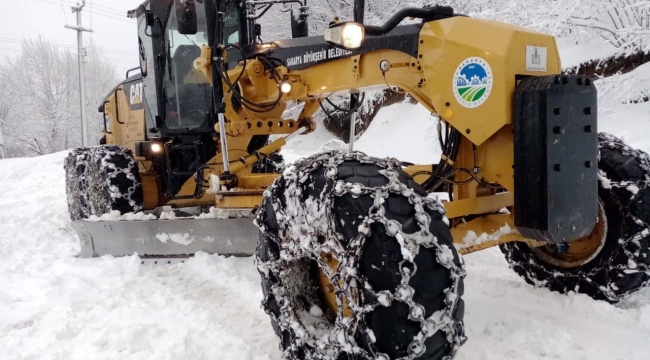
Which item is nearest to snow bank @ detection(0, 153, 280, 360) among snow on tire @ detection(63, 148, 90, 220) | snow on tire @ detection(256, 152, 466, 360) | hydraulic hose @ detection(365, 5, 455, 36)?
snow on tire @ detection(63, 148, 90, 220)

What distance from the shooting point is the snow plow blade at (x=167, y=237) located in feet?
15.5

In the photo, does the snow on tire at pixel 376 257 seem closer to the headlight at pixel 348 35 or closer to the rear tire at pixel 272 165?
the headlight at pixel 348 35

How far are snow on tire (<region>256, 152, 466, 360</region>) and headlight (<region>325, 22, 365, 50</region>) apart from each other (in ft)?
2.25

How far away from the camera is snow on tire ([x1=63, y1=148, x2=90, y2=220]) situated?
242 inches

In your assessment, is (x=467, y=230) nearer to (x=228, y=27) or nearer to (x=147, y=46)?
(x=228, y=27)

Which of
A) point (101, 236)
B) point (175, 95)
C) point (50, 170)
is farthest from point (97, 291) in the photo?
point (50, 170)

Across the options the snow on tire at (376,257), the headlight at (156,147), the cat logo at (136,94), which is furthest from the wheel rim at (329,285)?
the cat logo at (136,94)

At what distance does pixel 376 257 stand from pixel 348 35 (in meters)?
1.30

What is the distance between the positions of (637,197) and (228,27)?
4.19m

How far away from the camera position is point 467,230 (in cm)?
311

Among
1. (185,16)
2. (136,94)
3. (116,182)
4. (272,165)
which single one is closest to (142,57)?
(136,94)

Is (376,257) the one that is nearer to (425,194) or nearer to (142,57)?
(425,194)

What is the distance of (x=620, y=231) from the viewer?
3.16 meters

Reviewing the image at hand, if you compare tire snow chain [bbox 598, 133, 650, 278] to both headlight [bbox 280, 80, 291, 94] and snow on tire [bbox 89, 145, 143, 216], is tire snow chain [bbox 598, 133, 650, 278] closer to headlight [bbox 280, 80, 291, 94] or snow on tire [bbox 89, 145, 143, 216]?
headlight [bbox 280, 80, 291, 94]
